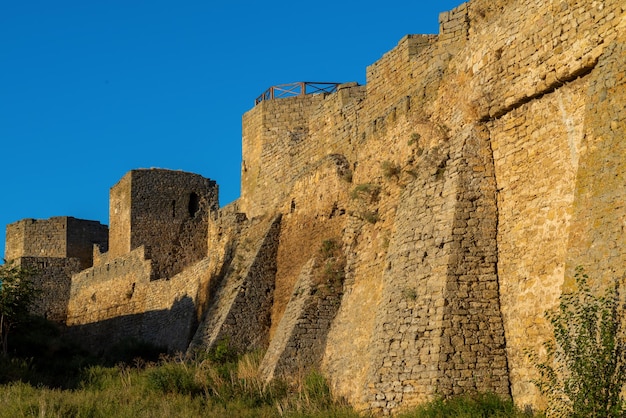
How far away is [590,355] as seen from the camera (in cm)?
875

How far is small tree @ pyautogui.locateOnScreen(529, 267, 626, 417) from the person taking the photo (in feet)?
28.4

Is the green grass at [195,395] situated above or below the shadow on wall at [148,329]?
below

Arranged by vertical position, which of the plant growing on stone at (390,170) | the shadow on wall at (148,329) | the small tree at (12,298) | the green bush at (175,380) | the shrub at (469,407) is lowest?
the shrub at (469,407)

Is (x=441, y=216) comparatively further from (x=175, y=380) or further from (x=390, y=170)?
(x=175, y=380)

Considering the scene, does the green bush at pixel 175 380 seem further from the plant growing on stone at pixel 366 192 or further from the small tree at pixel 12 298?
the small tree at pixel 12 298

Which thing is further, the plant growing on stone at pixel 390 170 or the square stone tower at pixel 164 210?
the square stone tower at pixel 164 210

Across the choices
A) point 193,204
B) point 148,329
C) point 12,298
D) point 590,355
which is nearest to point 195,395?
point 590,355

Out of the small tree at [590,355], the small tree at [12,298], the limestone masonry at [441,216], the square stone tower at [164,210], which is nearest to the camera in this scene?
the small tree at [590,355]

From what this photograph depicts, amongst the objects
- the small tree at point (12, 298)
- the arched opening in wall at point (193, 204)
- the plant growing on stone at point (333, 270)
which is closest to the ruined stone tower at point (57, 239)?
the arched opening in wall at point (193, 204)

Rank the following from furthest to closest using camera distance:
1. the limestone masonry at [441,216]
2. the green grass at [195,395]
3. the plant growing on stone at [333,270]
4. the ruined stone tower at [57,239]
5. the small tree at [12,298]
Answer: the ruined stone tower at [57,239] < the small tree at [12,298] < the plant growing on stone at [333,270] < the green grass at [195,395] < the limestone masonry at [441,216]

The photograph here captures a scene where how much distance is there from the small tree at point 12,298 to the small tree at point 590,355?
1701 cm

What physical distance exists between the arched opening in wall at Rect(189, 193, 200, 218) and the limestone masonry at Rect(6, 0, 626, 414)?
405 inches

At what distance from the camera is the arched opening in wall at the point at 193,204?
33125mm

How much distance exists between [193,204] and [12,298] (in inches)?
367
